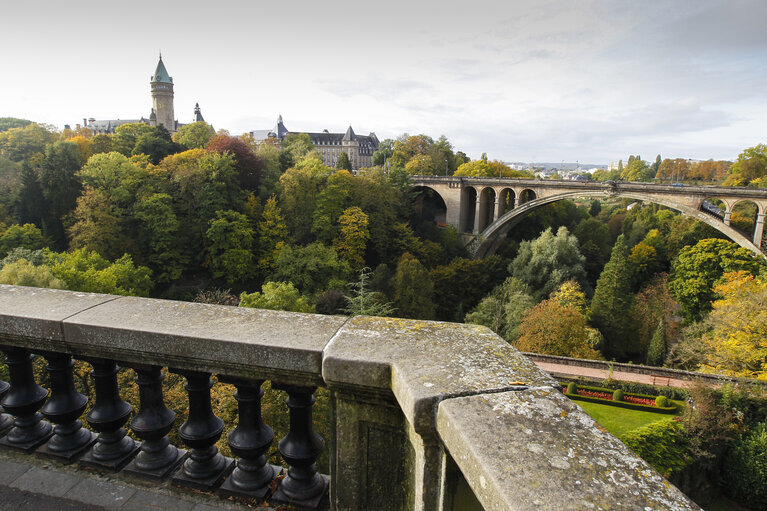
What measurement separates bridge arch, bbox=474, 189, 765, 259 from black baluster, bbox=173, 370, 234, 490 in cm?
3452

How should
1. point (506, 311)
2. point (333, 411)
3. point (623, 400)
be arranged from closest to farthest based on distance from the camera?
point (333, 411), point (623, 400), point (506, 311)

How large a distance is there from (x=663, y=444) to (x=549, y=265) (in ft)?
59.6

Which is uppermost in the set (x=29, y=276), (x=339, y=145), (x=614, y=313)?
(x=339, y=145)

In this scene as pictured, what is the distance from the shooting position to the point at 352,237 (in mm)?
33312

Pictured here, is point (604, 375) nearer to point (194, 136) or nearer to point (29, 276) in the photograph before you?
point (29, 276)

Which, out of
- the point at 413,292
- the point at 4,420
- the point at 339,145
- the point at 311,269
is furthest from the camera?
the point at 339,145

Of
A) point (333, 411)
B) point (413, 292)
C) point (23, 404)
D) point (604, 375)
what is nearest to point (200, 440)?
point (333, 411)

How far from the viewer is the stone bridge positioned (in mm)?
28703

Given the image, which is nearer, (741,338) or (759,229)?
(741,338)

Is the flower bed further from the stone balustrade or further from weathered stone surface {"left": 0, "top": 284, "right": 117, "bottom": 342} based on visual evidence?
weathered stone surface {"left": 0, "top": 284, "right": 117, "bottom": 342}

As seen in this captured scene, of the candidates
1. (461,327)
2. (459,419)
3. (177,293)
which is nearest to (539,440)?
(459,419)

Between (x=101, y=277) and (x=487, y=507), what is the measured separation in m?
24.5

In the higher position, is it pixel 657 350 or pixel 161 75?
pixel 161 75

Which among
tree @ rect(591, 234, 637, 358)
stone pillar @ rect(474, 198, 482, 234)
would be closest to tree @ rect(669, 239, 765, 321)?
tree @ rect(591, 234, 637, 358)
